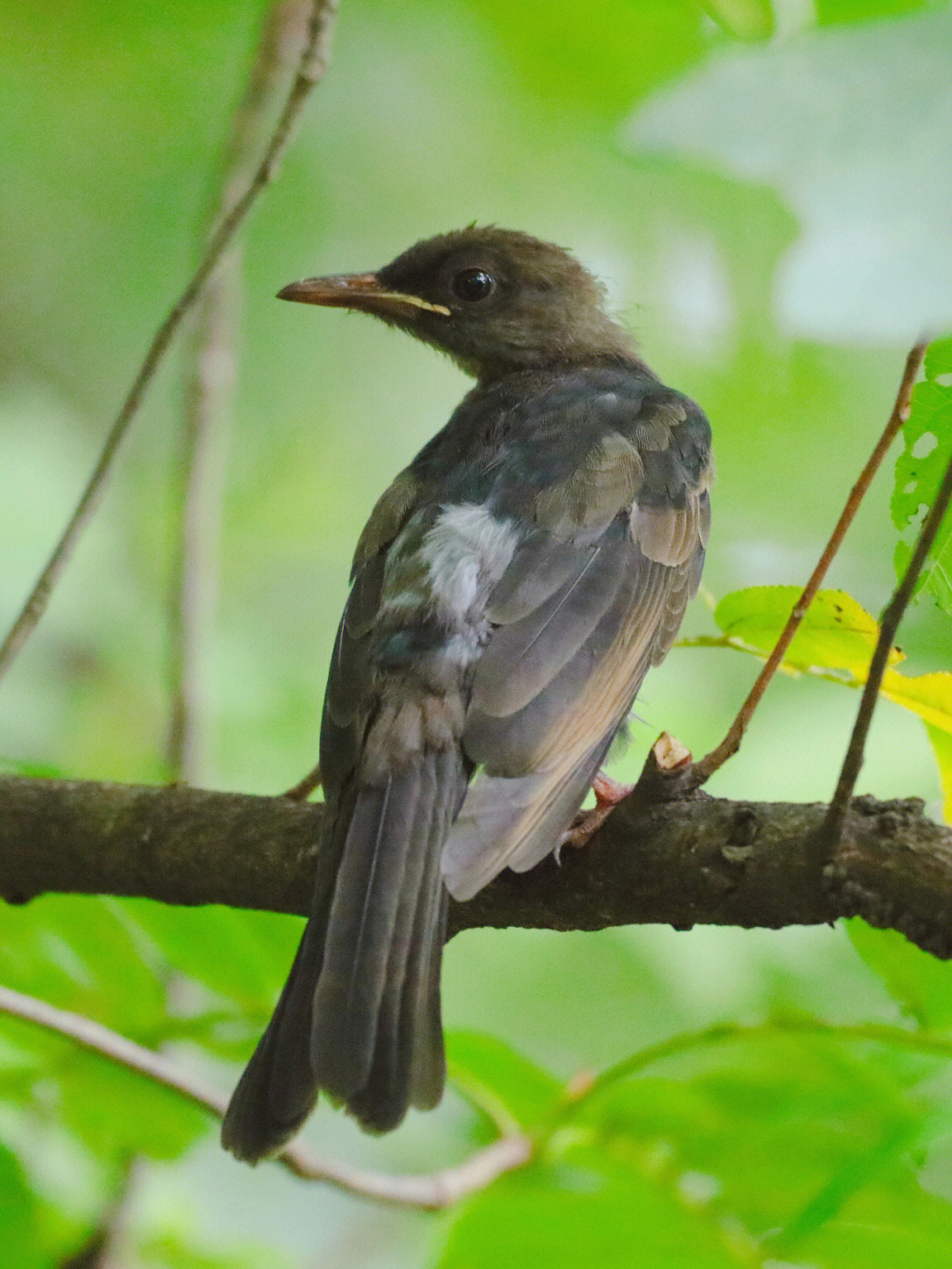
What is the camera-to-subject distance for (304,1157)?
2.81 meters

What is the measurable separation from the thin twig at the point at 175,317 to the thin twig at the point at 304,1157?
76 cm

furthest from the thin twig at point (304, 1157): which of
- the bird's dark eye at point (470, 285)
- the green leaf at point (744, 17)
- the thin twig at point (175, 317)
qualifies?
the bird's dark eye at point (470, 285)

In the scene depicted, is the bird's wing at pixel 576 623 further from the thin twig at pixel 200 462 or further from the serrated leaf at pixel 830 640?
the thin twig at pixel 200 462

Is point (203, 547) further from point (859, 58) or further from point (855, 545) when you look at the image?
point (859, 58)

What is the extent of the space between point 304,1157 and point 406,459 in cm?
453

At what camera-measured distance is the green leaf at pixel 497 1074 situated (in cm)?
284

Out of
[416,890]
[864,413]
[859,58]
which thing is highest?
[864,413]

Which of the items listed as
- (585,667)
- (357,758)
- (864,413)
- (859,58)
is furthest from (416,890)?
(864,413)

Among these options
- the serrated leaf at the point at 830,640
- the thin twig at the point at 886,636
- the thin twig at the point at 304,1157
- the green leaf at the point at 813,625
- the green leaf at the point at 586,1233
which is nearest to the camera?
the thin twig at the point at 886,636

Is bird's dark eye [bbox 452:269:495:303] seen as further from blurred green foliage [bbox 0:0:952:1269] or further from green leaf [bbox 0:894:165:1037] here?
green leaf [bbox 0:894:165:1037]

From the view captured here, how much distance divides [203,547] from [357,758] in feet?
6.29

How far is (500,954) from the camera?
594cm

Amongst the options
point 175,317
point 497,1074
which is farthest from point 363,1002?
point 175,317

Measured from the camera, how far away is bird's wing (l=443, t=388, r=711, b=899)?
8.08 ft
